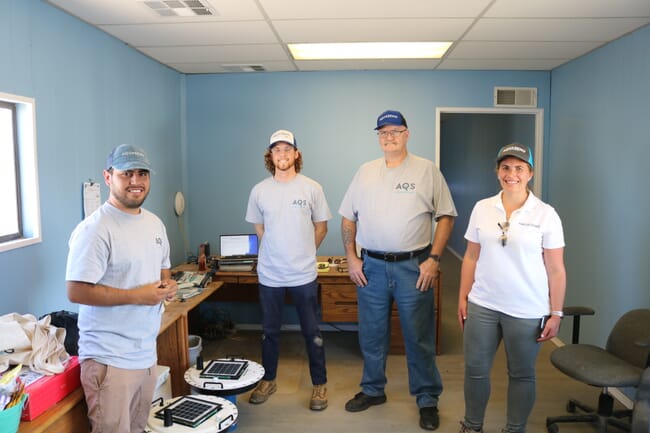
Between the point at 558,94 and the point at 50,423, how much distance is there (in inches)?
164

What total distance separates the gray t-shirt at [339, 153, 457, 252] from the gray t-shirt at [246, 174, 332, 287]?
370 mm

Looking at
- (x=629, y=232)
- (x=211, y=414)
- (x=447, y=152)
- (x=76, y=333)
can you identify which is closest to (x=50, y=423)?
(x=76, y=333)

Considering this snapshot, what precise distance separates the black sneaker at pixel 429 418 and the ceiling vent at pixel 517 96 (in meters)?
2.67

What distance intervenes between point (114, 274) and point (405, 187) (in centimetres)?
157

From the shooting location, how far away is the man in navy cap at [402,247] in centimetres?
272

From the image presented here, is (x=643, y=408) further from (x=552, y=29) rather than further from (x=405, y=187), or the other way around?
(x=552, y=29)

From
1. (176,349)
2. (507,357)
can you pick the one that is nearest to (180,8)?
(176,349)

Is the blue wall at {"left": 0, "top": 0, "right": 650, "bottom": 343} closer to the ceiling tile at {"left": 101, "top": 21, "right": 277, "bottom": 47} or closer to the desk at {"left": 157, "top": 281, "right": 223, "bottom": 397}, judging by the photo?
the ceiling tile at {"left": 101, "top": 21, "right": 277, "bottom": 47}

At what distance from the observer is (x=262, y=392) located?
10.3 ft

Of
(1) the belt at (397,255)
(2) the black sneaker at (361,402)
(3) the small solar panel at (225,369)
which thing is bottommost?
(2) the black sneaker at (361,402)

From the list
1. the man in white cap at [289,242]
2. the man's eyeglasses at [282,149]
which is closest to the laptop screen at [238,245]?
the man in white cap at [289,242]

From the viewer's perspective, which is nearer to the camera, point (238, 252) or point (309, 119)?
point (238, 252)

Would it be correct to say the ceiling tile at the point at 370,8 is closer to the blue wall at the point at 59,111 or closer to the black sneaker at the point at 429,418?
the blue wall at the point at 59,111

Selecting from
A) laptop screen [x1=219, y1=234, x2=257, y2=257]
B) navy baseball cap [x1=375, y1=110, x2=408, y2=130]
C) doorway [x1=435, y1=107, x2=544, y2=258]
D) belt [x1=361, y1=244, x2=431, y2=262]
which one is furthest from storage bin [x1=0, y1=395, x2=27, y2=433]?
doorway [x1=435, y1=107, x2=544, y2=258]
